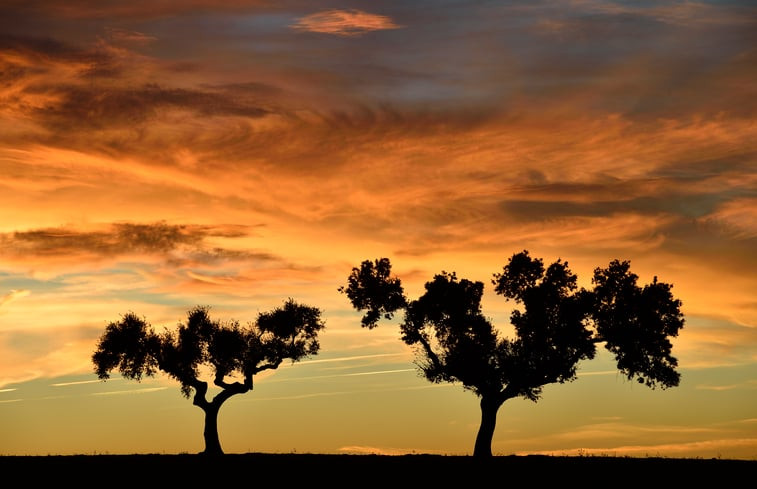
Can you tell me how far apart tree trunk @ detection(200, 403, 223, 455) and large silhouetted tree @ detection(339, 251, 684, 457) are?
17.4 metres

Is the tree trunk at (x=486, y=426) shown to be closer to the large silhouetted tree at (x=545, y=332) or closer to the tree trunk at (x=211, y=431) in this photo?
the large silhouetted tree at (x=545, y=332)

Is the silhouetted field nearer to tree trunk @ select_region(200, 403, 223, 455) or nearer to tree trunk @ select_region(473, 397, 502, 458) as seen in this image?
tree trunk @ select_region(473, 397, 502, 458)

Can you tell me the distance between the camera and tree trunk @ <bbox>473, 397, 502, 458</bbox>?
64.7 metres

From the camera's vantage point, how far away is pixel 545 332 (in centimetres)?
6512

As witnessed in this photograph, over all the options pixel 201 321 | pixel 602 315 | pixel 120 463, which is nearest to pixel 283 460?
pixel 120 463

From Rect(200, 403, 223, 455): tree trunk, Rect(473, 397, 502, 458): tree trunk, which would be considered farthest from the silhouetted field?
Rect(200, 403, 223, 455): tree trunk

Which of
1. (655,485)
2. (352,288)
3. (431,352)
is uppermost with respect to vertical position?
(352,288)

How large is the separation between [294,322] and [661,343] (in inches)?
1101

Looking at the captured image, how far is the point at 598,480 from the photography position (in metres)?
49.0

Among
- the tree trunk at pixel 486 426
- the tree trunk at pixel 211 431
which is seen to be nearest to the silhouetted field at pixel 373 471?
the tree trunk at pixel 486 426

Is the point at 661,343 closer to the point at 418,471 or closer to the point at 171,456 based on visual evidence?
the point at 418,471

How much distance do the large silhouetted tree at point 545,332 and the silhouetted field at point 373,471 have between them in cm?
626

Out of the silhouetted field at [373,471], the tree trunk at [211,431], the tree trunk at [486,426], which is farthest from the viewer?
the tree trunk at [211,431]

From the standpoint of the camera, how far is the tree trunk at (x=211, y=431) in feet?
232
